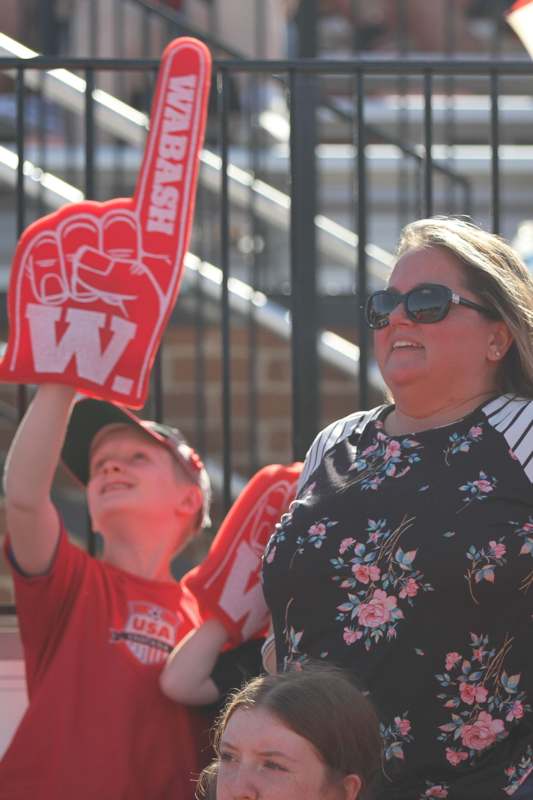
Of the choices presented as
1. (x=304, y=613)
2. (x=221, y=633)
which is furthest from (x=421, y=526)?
(x=221, y=633)

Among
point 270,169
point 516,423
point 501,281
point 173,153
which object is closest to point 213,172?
point 270,169

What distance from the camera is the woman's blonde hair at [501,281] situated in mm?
2709

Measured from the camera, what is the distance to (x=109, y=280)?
10.2 feet

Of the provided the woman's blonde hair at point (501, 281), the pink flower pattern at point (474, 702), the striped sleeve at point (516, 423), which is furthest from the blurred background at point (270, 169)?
the pink flower pattern at point (474, 702)

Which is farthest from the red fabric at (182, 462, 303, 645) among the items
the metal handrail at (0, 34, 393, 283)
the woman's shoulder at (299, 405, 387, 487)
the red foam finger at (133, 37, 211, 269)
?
the metal handrail at (0, 34, 393, 283)

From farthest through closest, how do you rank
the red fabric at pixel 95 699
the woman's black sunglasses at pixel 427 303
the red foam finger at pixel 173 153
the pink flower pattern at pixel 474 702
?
the red foam finger at pixel 173 153
the red fabric at pixel 95 699
the woman's black sunglasses at pixel 427 303
the pink flower pattern at pixel 474 702

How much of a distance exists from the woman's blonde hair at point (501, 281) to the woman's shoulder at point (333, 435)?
0.26m

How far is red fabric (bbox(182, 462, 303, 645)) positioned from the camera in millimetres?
3098

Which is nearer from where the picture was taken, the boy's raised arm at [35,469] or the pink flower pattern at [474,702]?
the pink flower pattern at [474,702]

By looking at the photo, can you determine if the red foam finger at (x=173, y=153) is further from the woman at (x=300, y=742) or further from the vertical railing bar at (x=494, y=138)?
the woman at (x=300, y=742)

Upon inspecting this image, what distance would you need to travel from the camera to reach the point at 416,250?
2.78 m

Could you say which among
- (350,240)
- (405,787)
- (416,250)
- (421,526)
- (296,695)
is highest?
(350,240)

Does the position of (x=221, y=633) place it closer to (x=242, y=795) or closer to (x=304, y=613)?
(x=304, y=613)

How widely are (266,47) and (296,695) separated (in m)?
6.11
